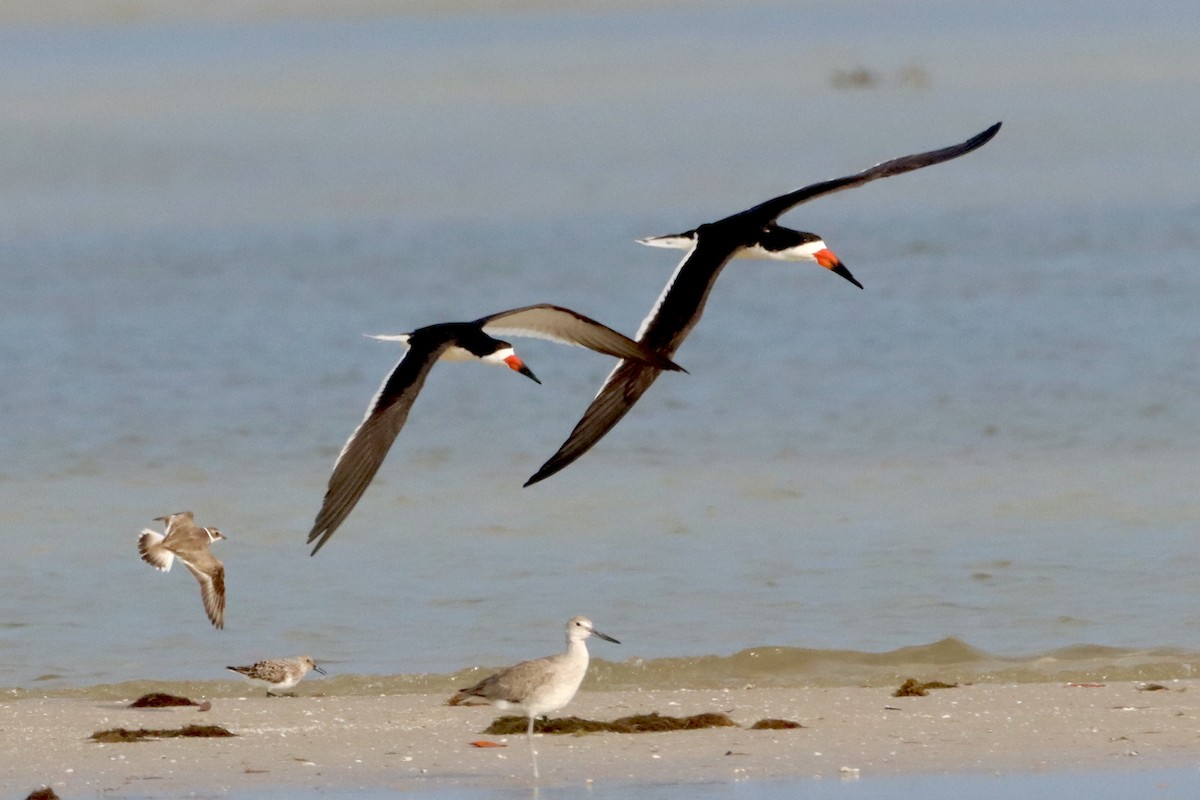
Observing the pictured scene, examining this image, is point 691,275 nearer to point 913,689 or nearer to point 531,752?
point 913,689

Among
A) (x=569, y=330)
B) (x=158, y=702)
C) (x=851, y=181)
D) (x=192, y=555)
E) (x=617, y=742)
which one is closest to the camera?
(x=617, y=742)

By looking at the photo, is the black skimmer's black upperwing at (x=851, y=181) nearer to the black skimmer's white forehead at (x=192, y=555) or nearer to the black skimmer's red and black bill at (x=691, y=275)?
the black skimmer's red and black bill at (x=691, y=275)

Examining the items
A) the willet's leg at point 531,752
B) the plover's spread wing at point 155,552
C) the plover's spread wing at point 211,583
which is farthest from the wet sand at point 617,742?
the plover's spread wing at point 155,552

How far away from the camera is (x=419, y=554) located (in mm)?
14617

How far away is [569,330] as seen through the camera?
Result: 408 inches

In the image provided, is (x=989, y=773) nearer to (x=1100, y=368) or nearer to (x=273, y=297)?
(x=1100, y=368)

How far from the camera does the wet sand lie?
938 centimetres

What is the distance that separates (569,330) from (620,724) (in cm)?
169

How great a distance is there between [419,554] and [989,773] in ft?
19.6

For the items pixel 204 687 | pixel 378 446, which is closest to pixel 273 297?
pixel 204 687

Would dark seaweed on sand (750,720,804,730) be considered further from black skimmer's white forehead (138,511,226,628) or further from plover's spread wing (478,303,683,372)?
black skimmer's white forehead (138,511,226,628)

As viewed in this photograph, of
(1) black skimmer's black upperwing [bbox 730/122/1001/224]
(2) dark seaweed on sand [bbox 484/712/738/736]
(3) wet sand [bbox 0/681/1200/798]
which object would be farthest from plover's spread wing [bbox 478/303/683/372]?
(3) wet sand [bbox 0/681/1200/798]

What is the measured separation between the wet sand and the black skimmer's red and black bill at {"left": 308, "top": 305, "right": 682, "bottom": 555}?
970 mm

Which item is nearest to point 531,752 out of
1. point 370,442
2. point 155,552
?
point 370,442
